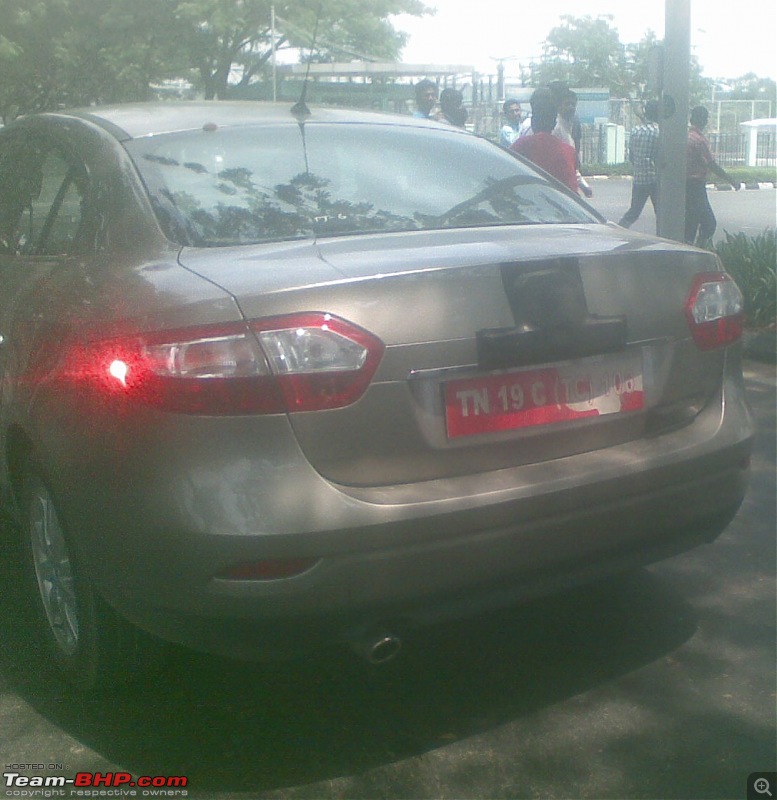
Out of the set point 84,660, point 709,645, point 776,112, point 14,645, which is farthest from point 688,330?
point 776,112

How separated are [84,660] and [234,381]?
0.99 metres

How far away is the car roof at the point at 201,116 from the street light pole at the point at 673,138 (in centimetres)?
505

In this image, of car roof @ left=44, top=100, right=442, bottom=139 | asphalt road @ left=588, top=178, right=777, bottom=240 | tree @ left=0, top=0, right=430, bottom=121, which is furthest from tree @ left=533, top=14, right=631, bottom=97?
car roof @ left=44, top=100, right=442, bottom=139

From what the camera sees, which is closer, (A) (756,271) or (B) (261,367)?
(B) (261,367)

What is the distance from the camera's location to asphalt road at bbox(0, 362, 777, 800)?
112 inches

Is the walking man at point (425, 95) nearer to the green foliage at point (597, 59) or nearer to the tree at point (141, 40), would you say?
the tree at point (141, 40)

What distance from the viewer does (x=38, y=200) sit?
3.84 metres

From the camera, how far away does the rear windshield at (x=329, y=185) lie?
3.25 m

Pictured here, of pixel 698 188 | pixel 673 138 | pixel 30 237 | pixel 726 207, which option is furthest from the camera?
pixel 726 207

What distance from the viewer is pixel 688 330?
315cm

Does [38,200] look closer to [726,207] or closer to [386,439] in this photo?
[386,439]

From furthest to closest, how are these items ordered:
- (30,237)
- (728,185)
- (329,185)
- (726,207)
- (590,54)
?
(590,54)
(728,185)
(726,207)
(30,237)
(329,185)

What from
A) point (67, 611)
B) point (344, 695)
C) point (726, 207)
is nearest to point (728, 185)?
point (726, 207)

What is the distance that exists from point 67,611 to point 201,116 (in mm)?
1561
